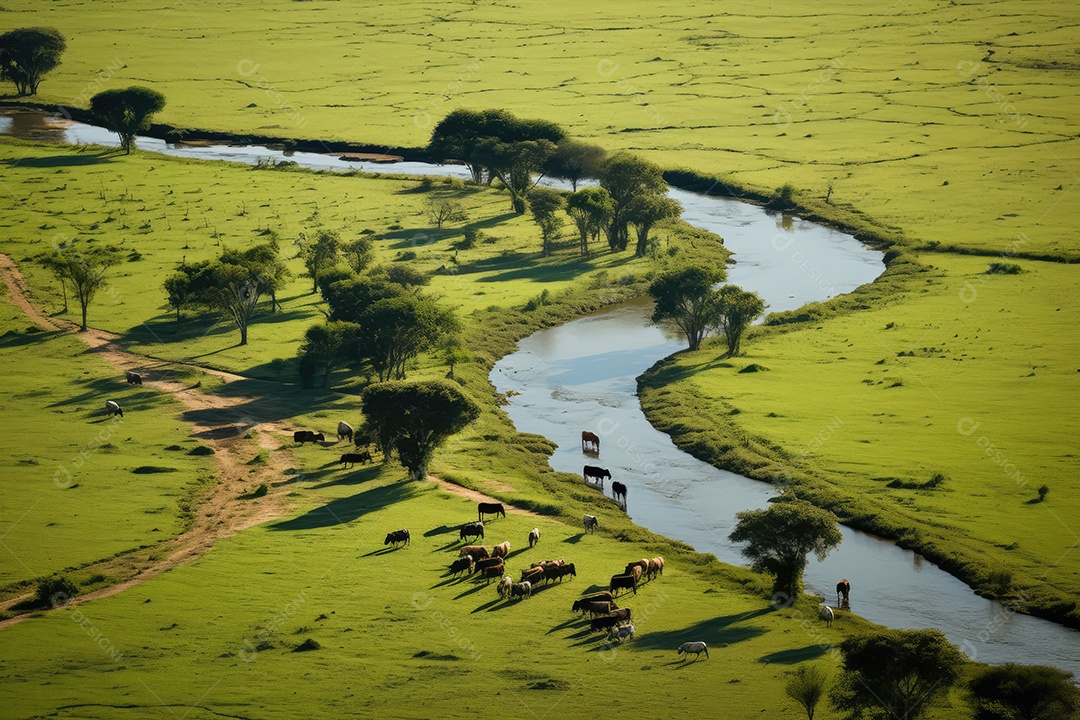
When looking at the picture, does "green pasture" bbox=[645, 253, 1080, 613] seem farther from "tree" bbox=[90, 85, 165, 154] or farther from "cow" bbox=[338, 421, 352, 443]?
"tree" bbox=[90, 85, 165, 154]

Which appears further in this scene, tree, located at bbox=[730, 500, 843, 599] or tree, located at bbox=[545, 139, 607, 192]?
tree, located at bbox=[545, 139, 607, 192]

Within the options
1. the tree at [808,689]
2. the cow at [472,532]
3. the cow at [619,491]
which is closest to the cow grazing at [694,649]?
the tree at [808,689]

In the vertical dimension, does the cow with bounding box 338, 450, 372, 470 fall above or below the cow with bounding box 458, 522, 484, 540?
above

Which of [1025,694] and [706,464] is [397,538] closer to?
[706,464]

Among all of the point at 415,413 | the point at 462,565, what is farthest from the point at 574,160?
the point at 462,565

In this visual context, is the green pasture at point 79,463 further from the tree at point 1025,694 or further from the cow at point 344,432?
the tree at point 1025,694

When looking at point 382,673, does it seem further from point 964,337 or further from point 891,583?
point 964,337

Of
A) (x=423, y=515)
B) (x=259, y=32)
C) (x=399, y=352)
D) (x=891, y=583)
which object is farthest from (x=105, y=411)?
(x=259, y=32)

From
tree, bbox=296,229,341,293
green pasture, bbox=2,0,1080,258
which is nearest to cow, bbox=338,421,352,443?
tree, bbox=296,229,341,293
